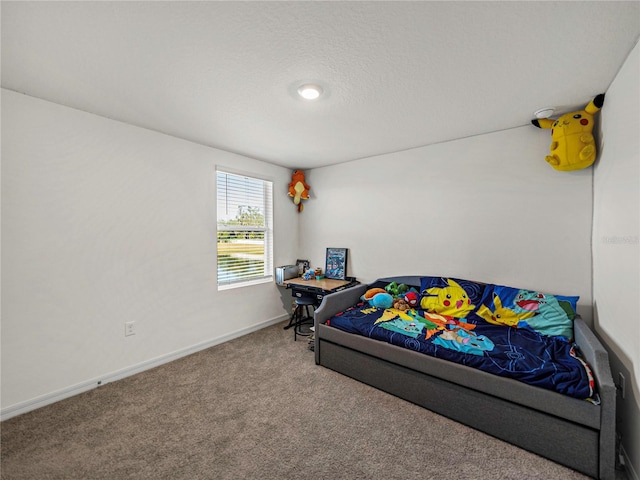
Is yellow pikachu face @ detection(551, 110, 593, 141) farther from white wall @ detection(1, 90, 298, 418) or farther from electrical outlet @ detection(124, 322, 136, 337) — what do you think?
electrical outlet @ detection(124, 322, 136, 337)

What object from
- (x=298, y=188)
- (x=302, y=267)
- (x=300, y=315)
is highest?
(x=298, y=188)

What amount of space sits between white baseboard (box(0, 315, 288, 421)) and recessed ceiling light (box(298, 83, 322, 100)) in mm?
2836

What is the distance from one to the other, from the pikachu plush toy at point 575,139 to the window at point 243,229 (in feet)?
10.6

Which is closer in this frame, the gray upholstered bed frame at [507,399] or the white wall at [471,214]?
the gray upholstered bed frame at [507,399]

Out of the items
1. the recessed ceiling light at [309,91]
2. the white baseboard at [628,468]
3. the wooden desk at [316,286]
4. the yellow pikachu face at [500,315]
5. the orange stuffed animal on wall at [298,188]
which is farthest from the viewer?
the orange stuffed animal on wall at [298,188]

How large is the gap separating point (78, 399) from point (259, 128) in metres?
2.81

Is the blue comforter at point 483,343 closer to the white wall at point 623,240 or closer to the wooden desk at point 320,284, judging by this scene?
the white wall at point 623,240

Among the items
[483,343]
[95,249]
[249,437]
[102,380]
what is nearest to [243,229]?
[95,249]

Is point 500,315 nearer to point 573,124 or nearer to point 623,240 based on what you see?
point 623,240

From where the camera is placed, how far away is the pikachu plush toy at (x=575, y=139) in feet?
6.95

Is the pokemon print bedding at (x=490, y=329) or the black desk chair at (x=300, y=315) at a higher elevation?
the pokemon print bedding at (x=490, y=329)

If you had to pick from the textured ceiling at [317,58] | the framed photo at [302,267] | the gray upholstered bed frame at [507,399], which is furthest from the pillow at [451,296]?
the framed photo at [302,267]

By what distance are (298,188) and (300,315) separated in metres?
1.89

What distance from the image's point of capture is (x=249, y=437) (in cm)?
178
